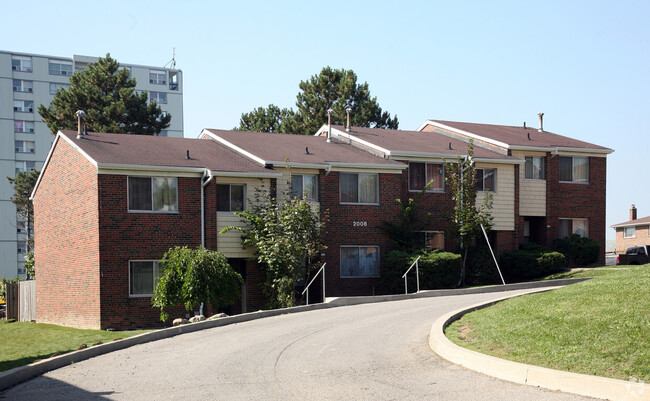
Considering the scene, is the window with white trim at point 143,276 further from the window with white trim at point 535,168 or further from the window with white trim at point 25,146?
the window with white trim at point 25,146

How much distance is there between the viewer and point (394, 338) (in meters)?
15.2

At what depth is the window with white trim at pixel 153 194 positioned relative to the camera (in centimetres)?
2562

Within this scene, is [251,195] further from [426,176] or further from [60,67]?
[60,67]

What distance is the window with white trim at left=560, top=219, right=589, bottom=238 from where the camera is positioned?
35094 millimetres

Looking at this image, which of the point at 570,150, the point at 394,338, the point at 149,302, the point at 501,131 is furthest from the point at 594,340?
the point at 501,131

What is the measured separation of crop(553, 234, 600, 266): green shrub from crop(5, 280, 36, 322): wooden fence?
75.0 ft

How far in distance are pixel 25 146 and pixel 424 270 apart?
Answer: 62912mm

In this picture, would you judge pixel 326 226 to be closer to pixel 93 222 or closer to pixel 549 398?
pixel 93 222

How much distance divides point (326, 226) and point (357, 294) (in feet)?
9.69

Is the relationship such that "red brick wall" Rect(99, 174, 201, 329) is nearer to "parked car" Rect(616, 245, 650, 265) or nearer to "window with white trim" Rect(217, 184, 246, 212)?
"window with white trim" Rect(217, 184, 246, 212)

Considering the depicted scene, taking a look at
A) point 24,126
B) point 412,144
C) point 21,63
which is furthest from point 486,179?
point 21,63

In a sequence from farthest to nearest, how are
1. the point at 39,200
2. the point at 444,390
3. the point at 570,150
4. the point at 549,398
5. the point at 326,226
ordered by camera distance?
1. the point at 570,150
2. the point at 39,200
3. the point at 326,226
4. the point at 444,390
5. the point at 549,398

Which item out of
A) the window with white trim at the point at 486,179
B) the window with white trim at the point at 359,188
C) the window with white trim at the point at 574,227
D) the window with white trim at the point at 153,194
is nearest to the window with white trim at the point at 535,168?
the window with white trim at the point at 486,179

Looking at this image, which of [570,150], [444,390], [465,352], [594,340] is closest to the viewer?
[444,390]
